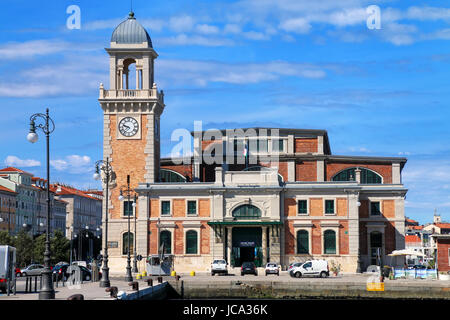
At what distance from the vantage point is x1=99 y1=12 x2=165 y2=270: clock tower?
77438mm

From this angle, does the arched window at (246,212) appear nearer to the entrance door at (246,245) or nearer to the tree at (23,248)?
the entrance door at (246,245)

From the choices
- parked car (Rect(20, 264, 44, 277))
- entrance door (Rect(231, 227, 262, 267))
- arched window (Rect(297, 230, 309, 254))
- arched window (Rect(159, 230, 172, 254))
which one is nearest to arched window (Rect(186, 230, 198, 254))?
arched window (Rect(159, 230, 172, 254))

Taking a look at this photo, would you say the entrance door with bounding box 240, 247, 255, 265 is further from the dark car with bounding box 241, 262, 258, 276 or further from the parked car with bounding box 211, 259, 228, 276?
the parked car with bounding box 211, 259, 228, 276

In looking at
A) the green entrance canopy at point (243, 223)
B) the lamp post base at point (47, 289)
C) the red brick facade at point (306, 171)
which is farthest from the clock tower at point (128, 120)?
the lamp post base at point (47, 289)

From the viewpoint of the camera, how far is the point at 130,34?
80312 mm

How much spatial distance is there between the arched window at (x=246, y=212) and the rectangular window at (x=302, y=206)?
4.06m

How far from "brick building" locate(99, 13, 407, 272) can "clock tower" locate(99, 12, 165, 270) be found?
A: 106 mm

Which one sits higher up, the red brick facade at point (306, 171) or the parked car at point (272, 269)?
the red brick facade at point (306, 171)

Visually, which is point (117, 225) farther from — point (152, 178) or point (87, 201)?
point (87, 201)

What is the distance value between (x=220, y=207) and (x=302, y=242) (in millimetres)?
8946

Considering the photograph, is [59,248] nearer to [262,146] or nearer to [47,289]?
[262,146]

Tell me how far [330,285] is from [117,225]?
2942cm

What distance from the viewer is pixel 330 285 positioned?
178ft

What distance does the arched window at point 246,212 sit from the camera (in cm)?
7512
